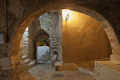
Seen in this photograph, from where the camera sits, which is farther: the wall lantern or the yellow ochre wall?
the yellow ochre wall

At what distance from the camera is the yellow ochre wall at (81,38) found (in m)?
4.89

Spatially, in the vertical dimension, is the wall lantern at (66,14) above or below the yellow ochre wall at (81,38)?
above

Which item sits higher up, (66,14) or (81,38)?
(66,14)

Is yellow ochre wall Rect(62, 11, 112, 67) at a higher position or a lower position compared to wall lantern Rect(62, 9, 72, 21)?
lower

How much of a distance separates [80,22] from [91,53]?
1.64 m

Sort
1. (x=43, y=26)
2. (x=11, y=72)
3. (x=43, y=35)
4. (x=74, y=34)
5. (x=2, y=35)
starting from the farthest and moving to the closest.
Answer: (x=43, y=35), (x=43, y=26), (x=74, y=34), (x=11, y=72), (x=2, y=35)

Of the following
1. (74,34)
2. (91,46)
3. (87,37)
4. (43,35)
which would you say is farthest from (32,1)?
(43,35)

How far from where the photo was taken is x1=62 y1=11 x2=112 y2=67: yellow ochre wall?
489cm

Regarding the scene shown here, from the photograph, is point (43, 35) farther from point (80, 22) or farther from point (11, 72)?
point (11, 72)

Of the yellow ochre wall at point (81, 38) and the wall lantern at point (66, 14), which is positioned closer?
the wall lantern at point (66, 14)

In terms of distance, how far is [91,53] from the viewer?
17.1ft

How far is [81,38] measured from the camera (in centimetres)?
503

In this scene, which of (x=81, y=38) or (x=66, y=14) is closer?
(x=66, y=14)

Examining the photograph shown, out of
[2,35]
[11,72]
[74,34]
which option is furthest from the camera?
[74,34]
